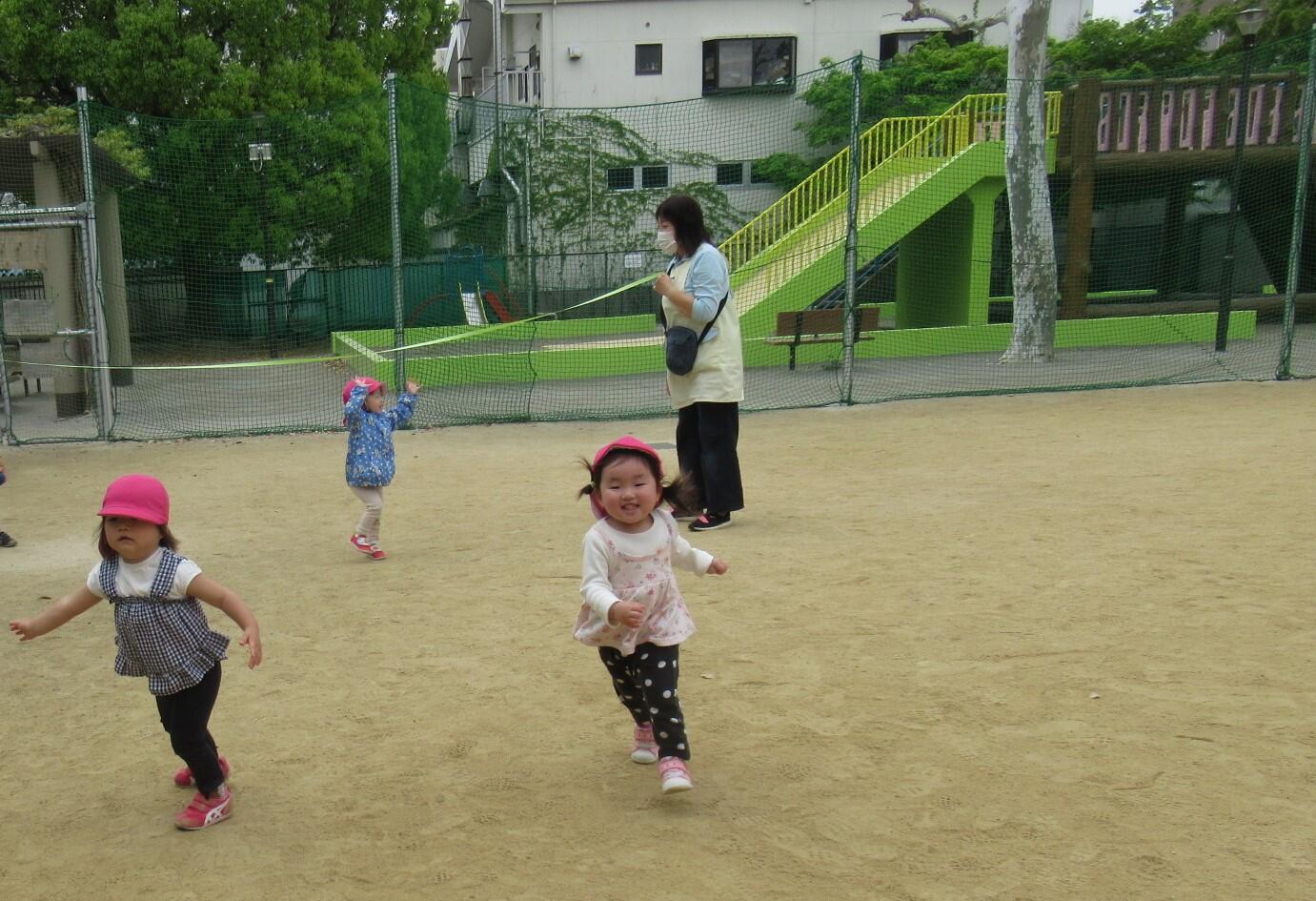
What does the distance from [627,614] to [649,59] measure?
22.9 meters

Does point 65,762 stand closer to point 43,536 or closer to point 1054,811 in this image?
point 1054,811

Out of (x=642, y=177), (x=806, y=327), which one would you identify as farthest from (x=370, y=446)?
(x=642, y=177)

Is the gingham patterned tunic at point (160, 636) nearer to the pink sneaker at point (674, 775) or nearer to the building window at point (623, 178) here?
the pink sneaker at point (674, 775)

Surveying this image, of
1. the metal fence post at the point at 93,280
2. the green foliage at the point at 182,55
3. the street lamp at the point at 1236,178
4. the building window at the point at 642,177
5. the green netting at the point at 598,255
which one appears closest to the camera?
the metal fence post at the point at 93,280

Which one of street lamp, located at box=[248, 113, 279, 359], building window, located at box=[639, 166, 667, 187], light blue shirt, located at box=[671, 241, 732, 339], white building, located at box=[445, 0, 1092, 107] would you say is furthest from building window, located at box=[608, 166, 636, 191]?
light blue shirt, located at box=[671, 241, 732, 339]

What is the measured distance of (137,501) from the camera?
321cm

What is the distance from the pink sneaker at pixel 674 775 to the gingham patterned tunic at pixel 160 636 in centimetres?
127

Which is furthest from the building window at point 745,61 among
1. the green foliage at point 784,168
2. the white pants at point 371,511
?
the white pants at point 371,511

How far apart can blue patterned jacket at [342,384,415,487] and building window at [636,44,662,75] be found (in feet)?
64.6

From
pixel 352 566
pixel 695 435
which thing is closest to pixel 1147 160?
pixel 695 435

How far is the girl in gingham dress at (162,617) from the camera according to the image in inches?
128

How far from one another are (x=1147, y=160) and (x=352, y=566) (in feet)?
45.4

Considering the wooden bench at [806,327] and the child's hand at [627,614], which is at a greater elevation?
the wooden bench at [806,327]

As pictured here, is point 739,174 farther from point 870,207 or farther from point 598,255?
point 870,207
